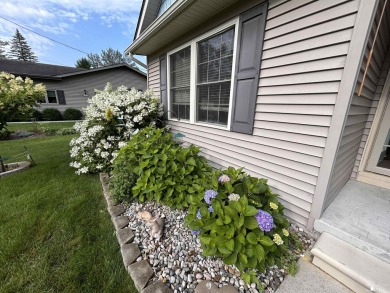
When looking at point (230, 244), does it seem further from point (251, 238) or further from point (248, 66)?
point (248, 66)

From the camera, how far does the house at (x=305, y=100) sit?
1511mm

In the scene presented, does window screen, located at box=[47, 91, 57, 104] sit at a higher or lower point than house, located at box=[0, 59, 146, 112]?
lower

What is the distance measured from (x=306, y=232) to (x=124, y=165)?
2.49 meters

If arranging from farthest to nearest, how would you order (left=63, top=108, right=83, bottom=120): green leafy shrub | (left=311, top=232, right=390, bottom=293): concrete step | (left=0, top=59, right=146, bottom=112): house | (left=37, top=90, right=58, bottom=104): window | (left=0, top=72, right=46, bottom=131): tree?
(left=63, top=108, right=83, bottom=120): green leafy shrub → (left=37, top=90, right=58, bottom=104): window → (left=0, top=59, right=146, bottom=112): house → (left=0, top=72, right=46, bottom=131): tree → (left=311, top=232, right=390, bottom=293): concrete step

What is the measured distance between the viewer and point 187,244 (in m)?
1.69

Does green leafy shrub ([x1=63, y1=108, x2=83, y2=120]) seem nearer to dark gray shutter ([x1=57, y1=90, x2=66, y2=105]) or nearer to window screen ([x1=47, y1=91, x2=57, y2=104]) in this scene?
dark gray shutter ([x1=57, y1=90, x2=66, y2=105])

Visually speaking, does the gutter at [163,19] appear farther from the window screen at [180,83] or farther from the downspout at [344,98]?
the downspout at [344,98]

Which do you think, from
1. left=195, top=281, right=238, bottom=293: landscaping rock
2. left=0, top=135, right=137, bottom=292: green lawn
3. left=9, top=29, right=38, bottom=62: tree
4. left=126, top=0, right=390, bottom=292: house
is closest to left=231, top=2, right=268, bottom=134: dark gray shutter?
left=126, top=0, right=390, bottom=292: house

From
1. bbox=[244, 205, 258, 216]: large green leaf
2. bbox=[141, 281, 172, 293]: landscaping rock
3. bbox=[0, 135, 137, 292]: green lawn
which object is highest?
bbox=[244, 205, 258, 216]: large green leaf

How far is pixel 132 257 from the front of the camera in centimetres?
158

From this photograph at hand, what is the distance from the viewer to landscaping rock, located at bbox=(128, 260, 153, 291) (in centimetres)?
136

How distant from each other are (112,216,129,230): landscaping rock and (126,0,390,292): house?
1.67 m

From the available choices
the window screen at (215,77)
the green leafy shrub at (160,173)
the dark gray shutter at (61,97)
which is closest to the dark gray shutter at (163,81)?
the window screen at (215,77)

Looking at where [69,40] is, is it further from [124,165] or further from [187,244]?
[187,244]
